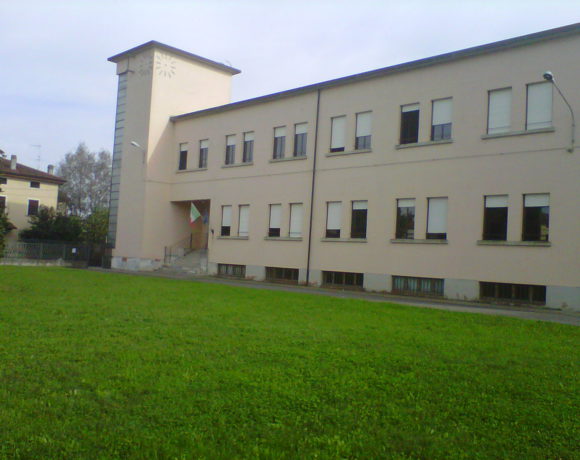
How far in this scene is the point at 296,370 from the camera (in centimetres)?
709

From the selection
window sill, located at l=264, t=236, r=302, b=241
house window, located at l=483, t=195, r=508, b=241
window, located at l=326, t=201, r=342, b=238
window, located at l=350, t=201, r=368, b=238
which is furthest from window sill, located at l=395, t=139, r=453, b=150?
window sill, located at l=264, t=236, r=302, b=241

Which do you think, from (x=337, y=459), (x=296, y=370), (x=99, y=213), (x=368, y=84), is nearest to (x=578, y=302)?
(x=368, y=84)

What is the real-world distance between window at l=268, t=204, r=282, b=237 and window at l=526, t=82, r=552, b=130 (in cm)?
1274

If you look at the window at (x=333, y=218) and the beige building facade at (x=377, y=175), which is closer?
the beige building facade at (x=377, y=175)

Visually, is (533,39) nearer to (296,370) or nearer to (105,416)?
(296,370)

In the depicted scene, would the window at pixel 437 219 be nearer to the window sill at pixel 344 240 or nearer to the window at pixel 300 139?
the window sill at pixel 344 240

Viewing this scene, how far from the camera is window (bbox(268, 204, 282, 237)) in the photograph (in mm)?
29734

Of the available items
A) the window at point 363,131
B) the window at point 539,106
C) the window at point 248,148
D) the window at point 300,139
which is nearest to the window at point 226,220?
the window at point 248,148

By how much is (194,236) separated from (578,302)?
23994 mm

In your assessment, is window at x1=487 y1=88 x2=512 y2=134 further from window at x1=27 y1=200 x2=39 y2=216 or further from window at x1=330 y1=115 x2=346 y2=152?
window at x1=27 y1=200 x2=39 y2=216

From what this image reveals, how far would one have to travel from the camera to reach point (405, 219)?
957 inches

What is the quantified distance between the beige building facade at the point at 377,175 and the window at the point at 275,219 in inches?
3.3

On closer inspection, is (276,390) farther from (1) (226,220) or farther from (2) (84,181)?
(2) (84,181)

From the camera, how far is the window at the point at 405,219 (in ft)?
78.9
